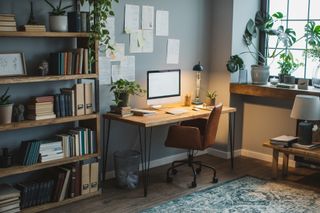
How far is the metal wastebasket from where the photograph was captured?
4.50 metres

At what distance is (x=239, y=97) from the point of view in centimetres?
569

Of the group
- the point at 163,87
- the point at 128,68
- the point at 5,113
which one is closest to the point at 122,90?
the point at 128,68

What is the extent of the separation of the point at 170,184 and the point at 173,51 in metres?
1.58

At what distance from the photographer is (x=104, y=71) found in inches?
180

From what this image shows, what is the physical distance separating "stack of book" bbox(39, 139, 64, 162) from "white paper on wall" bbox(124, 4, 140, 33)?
144cm

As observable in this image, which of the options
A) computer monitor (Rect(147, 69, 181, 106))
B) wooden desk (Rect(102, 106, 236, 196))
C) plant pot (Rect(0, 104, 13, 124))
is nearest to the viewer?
plant pot (Rect(0, 104, 13, 124))

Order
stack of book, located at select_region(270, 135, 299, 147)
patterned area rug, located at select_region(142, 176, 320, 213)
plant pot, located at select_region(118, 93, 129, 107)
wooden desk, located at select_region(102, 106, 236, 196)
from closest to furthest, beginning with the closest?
patterned area rug, located at select_region(142, 176, 320, 213) < wooden desk, located at select_region(102, 106, 236, 196) < plant pot, located at select_region(118, 93, 129, 107) < stack of book, located at select_region(270, 135, 299, 147)

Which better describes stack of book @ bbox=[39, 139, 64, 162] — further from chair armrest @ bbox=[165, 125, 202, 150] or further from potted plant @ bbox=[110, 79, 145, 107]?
chair armrest @ bbox=[165, 125, 202, 150]

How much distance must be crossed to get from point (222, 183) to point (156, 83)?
50.1 inches

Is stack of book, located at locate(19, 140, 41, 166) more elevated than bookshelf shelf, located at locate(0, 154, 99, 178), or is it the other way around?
stack of book, located at locate(19, 140, 41, 166)

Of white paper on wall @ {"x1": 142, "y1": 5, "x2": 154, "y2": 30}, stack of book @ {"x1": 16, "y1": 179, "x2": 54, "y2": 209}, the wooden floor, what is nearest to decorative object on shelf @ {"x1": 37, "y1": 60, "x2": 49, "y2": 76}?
stack of book @ {"x1": 16, "y1": 179, "x2": 54, "y2": 209}

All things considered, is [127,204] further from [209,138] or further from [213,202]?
[209,138]

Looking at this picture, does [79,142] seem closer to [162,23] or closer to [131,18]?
[131,18]

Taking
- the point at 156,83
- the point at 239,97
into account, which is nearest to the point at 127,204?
the point at 156,83
